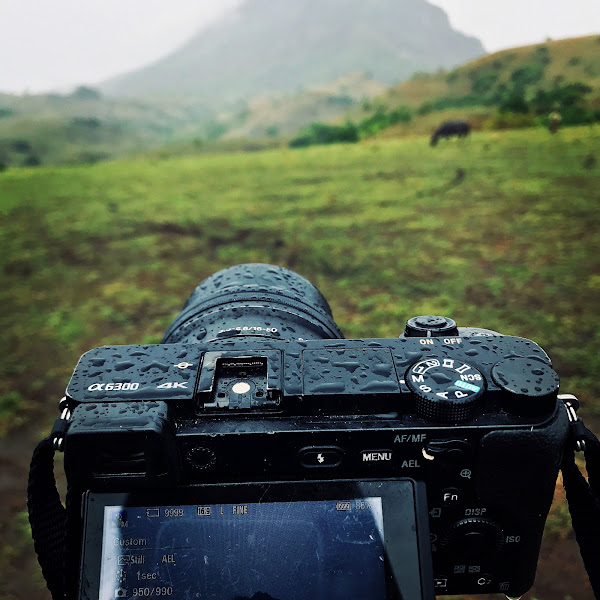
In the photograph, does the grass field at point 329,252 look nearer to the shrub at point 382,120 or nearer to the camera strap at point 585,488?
the camera strap at point 585,488

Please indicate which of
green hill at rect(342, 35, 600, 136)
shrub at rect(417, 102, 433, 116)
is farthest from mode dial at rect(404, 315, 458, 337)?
shrub at rect(417, 102, 433, 116)

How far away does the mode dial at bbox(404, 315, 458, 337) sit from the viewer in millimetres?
1500

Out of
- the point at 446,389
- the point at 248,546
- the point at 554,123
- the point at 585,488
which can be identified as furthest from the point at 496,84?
the point at 248,546

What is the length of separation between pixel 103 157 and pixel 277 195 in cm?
507

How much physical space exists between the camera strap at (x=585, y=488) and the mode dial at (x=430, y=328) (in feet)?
1.12

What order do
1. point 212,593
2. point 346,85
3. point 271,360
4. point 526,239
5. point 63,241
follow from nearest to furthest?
point 212,593, point 271,360, point 526,239, point 63,241, point 346,85

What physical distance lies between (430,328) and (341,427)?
19.7 inches

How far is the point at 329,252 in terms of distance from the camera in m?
4.62

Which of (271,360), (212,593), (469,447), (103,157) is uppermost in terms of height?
(271,360)

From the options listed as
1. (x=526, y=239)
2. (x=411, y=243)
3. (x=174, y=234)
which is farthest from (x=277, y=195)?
(x=526, y=239)

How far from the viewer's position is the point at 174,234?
5309 millimetres

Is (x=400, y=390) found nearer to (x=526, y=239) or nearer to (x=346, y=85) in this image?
(x=526, y=239)

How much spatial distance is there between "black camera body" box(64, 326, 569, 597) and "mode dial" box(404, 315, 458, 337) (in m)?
0.24

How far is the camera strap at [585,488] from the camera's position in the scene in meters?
1.22
